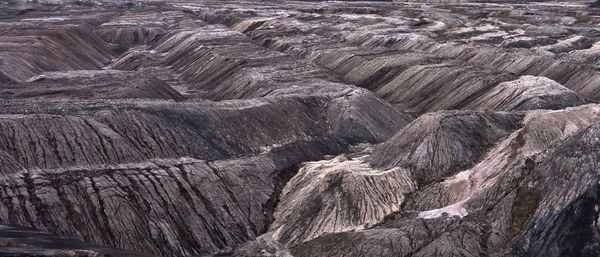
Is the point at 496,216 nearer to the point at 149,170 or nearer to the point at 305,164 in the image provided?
the point at 305,164

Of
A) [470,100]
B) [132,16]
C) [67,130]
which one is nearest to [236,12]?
[132,16]

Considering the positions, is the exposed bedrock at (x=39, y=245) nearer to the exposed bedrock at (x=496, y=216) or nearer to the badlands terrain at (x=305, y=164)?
the badlands terrain at (x=305, y=164)

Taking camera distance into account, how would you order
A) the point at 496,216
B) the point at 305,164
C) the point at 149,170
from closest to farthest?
the point at 496,216, the point at 149,170, the point at 305,164

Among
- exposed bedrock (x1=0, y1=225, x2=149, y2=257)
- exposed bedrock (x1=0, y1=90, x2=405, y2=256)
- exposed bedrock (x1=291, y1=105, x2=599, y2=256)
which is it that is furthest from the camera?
exposed bedrock (x1=0, y1=90, x2=405, y2=256)

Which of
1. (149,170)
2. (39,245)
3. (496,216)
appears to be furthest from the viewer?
(149,170)

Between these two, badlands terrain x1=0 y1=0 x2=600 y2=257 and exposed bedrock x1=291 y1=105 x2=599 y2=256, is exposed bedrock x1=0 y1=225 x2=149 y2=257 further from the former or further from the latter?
exposed bedrock x1=291 y1=105 x2=599 y2=256

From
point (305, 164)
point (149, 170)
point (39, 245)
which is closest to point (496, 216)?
point (305, 164)

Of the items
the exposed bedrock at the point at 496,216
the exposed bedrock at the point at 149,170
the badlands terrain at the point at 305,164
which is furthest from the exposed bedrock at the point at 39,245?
the exposed bedrock at the point at 496,216

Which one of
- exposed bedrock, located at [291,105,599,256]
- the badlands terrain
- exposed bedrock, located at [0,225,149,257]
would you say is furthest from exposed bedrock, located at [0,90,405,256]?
exposed bedrock, located at [291,105,599,256]

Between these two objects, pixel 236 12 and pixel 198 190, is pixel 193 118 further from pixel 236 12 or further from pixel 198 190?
pixel 236 12
